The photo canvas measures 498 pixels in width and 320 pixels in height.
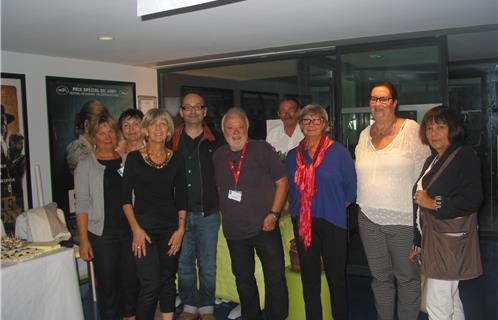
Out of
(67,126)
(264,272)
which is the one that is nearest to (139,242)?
(264,272)

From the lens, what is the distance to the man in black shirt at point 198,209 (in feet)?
9.87

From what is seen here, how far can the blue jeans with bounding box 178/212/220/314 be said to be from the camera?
10.2 ft

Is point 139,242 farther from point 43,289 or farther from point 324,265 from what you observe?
point 324,265

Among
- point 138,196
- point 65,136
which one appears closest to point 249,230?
point 138,196

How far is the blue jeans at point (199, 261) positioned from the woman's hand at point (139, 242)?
47cm

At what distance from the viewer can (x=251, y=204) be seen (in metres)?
2.76

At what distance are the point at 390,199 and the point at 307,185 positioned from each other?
51cm

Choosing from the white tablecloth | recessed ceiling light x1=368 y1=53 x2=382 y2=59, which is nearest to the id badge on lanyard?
the white tablecloth

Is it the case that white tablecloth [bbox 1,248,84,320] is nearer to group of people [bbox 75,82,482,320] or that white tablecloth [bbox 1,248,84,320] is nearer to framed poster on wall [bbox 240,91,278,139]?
group of people [bbox 75,82,482,320]

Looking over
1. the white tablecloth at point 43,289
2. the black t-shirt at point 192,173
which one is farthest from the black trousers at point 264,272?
the white tablecloth at point 43,289

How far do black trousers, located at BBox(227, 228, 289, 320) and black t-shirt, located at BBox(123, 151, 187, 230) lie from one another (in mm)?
499

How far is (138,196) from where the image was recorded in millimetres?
2688

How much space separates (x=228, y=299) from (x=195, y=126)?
1530 millimetres

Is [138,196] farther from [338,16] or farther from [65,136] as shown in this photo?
[65,136]
